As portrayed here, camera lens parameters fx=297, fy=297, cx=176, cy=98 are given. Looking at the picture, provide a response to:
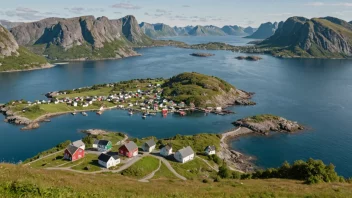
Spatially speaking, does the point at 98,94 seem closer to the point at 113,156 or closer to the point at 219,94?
the point at 219,94

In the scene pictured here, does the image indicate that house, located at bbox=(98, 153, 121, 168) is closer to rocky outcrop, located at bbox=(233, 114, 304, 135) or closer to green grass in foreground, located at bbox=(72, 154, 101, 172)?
green grass in foreground, located at bbox=(72, 154, 101, 172)

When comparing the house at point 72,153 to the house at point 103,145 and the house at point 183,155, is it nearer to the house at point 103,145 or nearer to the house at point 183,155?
the house at point 103,145

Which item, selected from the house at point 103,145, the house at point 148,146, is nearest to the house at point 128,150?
the house at point 148,146

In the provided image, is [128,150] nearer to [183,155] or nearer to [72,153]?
[72,153]

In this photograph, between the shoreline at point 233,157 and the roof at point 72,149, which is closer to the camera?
the roof at point 72,149

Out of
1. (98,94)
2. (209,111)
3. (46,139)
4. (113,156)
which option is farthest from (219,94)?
(113,156)
